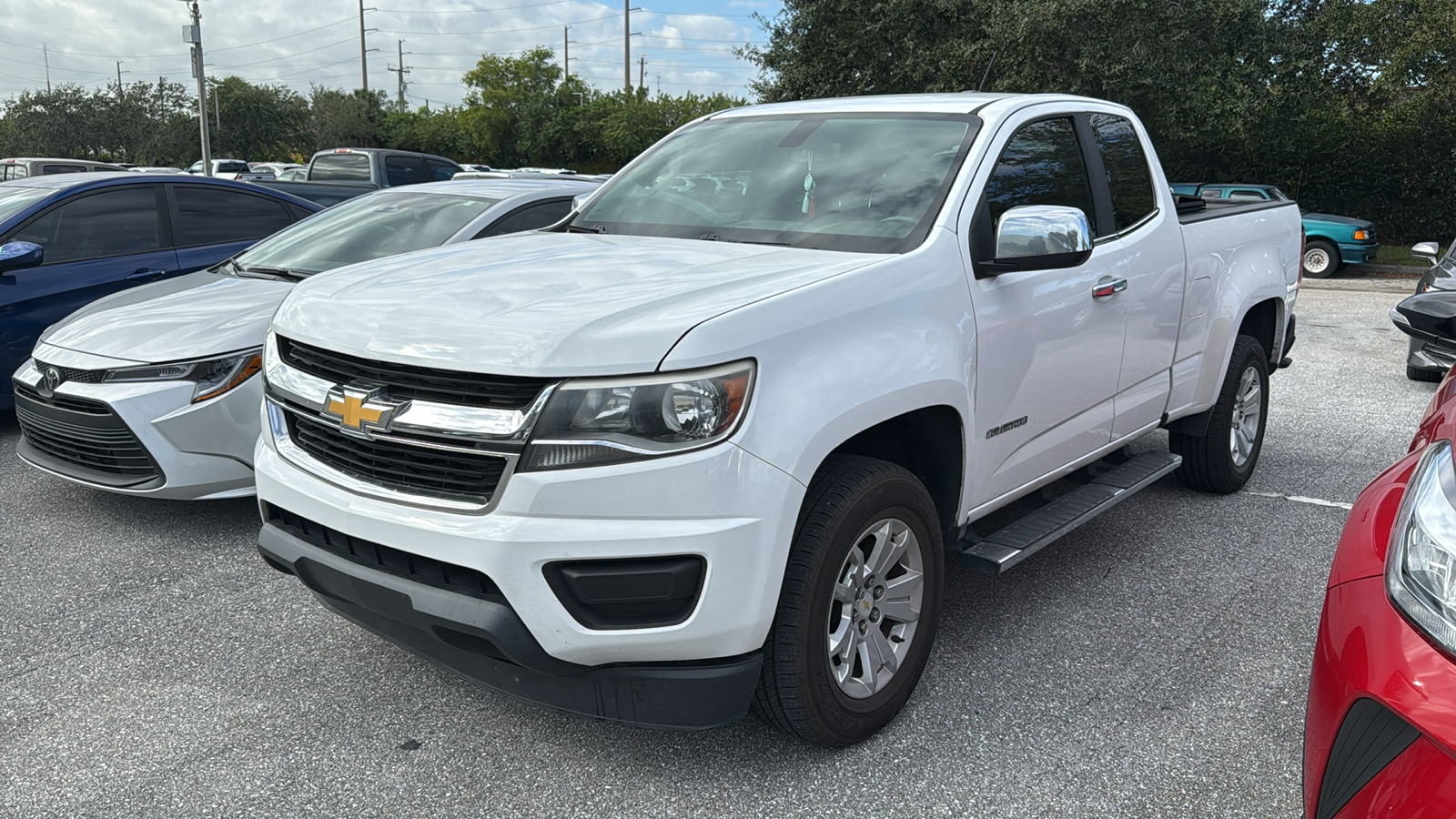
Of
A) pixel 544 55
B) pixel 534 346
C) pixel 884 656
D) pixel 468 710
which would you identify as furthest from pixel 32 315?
pixel 544 55

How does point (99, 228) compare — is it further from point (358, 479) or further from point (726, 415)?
point (726, 415)

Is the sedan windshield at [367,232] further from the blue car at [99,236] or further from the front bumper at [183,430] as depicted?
the blue car at [99,236]

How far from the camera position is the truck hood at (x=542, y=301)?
7.86 ft

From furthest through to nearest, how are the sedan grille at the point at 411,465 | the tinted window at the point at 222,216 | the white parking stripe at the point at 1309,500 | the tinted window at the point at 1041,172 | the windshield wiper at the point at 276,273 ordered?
the tinted window at the point at 222,216, the windshield wiper at the point at 276,273, the white parking stripe at the point at 1309,500, the tinted window at the point at 1041,172, the sedan grille at the point at 411,465

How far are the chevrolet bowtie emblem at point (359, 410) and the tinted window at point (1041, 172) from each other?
77.5 inches

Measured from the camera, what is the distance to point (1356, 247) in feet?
56.4

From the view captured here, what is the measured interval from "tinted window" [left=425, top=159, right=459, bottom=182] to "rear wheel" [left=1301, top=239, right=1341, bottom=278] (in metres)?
14.1

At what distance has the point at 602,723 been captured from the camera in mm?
3125

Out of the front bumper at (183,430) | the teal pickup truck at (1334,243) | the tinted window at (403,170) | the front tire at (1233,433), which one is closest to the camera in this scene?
the front bumper at (183,430)

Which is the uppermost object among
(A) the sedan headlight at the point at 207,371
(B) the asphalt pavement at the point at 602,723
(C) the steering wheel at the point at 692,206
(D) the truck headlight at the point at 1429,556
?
(C) the steering wheel at the point at 692,206

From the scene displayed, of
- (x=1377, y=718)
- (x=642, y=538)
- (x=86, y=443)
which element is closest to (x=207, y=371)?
(x=86, y=443)

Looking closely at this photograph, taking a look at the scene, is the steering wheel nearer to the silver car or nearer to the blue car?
the silver car

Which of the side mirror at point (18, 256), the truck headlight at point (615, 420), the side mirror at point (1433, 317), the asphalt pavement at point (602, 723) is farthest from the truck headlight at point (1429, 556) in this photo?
the side mirror at point (18, 256)

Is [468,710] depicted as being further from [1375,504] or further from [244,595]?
[1375,504]
